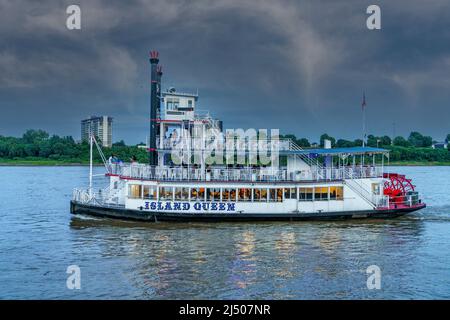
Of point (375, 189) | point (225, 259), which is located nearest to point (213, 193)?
point (225, 259)

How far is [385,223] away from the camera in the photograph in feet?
118

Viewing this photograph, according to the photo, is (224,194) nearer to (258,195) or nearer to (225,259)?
(258,195)

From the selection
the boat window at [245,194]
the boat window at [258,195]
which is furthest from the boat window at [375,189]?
the boat window at [245,194]

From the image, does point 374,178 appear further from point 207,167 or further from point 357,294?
point 357,294

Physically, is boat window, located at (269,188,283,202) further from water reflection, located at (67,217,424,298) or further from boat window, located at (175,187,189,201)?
boat window, located at (175,187,189,201)

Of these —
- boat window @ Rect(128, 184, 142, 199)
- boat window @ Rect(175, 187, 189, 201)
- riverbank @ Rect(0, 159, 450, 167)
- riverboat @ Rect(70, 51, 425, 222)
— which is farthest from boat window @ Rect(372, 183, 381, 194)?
riverbank @ Rect(0, 159, 450, 167)

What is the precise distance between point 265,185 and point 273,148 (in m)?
3.62

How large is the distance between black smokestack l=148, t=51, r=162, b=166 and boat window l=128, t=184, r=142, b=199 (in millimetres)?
3097

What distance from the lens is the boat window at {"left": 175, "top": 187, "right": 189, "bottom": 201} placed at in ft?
116

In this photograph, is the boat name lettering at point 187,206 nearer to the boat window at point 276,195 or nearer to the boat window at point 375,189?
the boat window at point 276,195

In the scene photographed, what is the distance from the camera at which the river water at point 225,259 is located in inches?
807

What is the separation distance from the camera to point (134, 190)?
35.7 m

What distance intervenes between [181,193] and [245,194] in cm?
443
